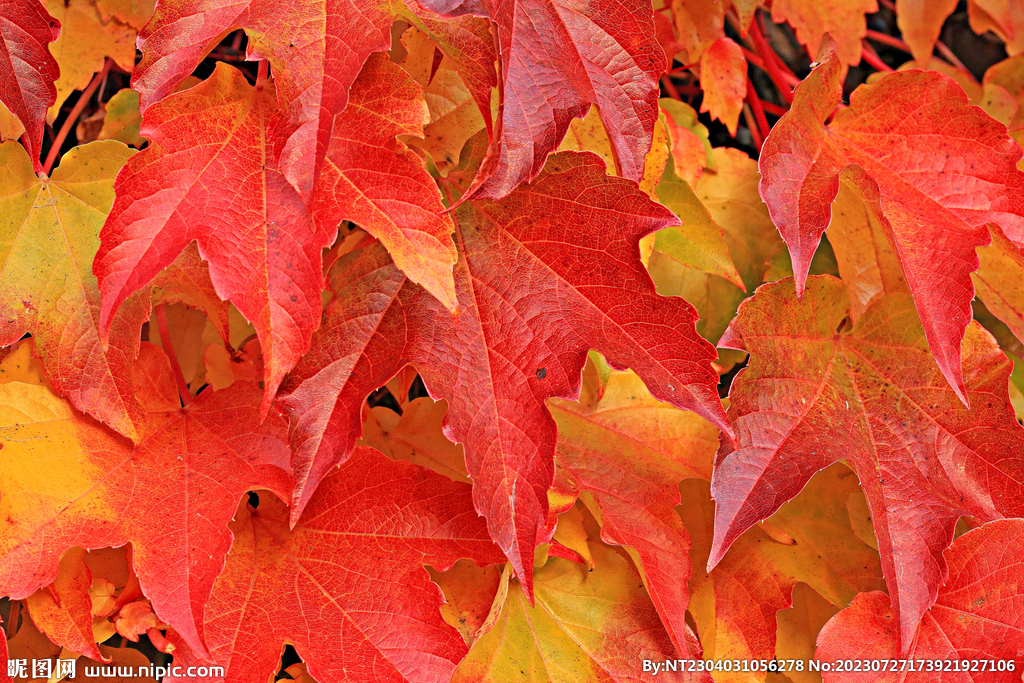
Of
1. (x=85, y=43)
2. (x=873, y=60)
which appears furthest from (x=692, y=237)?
(x=85, y=43)

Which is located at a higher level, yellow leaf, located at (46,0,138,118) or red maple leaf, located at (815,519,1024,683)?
yellow leaf, located at (46,0,138,118)

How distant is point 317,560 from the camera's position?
58 cm

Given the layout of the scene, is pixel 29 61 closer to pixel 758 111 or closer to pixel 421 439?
pixel 421 439

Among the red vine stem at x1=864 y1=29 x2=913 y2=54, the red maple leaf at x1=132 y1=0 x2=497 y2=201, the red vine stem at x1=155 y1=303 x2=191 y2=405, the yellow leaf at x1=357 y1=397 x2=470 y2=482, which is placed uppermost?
the red maple leaf at x1=132 y1=0 x2=497 y2=201

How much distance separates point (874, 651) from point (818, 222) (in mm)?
404

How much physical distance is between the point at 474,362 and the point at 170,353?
0.31 m

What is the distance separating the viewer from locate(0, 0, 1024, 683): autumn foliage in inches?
18.0

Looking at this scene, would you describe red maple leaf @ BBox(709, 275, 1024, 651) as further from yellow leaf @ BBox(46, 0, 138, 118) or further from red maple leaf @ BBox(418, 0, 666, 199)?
yellow leaf @ BBox(46, 0, 138, 118)

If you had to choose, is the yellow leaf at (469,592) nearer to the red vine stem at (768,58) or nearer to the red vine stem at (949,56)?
the red vine stem at (768,58)

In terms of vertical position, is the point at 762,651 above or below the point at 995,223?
below

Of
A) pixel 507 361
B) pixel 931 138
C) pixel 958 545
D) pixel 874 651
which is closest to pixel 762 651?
pixel 874 651

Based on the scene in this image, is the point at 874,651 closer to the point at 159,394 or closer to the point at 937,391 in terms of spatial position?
the point at 937,391

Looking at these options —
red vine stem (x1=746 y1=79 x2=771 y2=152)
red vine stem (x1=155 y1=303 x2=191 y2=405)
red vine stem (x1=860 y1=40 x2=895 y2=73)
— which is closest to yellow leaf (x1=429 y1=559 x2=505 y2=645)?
red vine stem (x1=155 y1=303 x2=191 y2=405)

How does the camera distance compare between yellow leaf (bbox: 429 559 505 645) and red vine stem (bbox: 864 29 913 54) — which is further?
red vine stem (bbox: 864 29 913 54)
